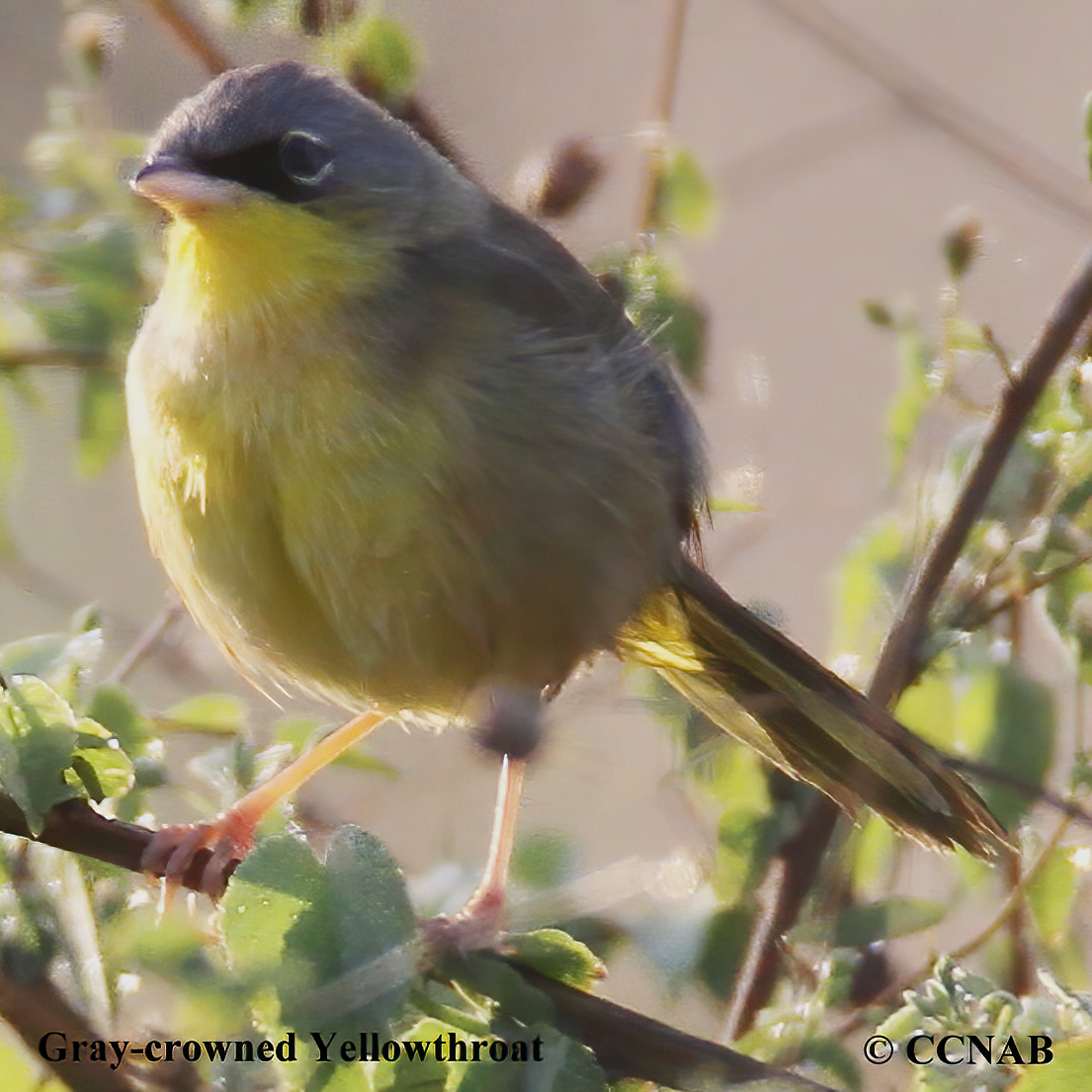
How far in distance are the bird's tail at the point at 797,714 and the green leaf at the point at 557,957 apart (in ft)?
1.40

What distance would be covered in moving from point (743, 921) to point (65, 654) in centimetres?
62

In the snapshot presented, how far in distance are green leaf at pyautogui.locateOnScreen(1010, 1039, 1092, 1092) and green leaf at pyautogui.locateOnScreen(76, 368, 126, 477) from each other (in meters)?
0.97

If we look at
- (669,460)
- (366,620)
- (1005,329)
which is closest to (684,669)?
(669,460)

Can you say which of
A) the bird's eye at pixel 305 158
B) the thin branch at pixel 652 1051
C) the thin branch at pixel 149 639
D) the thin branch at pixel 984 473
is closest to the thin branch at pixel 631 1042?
the thin branch at pixel 652 1051

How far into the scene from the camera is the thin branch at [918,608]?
109cm

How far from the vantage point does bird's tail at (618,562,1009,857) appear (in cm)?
124

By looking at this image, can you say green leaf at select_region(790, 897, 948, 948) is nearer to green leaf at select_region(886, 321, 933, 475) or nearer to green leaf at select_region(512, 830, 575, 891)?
green leaf at select_region(512, 830, 575, 891)

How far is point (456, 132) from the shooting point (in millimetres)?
1334

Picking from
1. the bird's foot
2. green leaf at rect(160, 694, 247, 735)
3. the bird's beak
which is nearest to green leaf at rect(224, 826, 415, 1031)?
the bird's foot

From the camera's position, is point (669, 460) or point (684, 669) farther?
point (684, 669)

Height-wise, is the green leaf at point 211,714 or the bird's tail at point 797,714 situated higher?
the bird's tail at point 797,714

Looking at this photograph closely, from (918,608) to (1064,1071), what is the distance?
16.2 inches

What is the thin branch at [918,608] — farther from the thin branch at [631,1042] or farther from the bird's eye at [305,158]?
the bird's eye at [305,158]

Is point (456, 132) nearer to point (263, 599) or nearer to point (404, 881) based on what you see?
point (263, 599)
